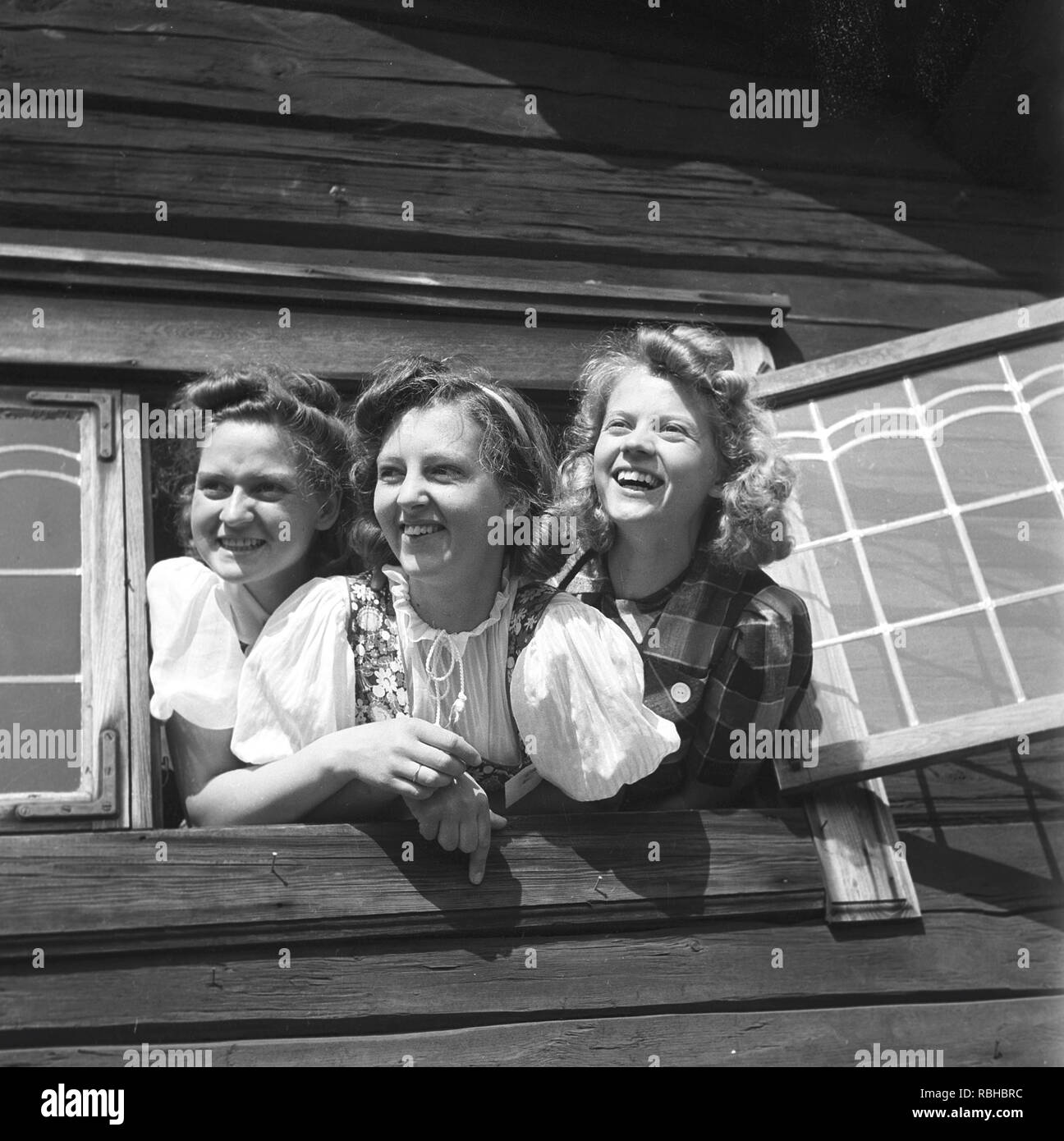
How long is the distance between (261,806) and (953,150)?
2.17 m

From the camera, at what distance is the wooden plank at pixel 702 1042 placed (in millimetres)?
2164

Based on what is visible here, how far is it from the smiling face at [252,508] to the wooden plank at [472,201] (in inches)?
21.6

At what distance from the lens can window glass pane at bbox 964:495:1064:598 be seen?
2.60 meters

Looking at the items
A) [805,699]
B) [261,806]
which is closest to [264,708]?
[261,806]

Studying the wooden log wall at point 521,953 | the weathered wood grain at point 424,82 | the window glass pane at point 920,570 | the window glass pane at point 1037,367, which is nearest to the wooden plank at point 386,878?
the wooden log wall at point 521,953

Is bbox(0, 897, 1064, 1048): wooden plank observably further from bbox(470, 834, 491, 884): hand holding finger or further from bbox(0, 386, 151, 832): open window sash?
bbox(0, 386, 151, 832): open window sash

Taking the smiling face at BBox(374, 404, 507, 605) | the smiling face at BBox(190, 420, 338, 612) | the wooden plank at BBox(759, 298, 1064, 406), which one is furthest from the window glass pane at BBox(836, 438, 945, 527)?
the smiling face at BBox(190, 420, 338, 612)

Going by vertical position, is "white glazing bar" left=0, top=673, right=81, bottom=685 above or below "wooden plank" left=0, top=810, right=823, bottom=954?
above

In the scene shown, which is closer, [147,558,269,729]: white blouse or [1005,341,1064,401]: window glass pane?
[147,558,269,729]: white blouse

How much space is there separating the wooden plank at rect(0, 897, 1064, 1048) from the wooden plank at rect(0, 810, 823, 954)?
5 centimetres

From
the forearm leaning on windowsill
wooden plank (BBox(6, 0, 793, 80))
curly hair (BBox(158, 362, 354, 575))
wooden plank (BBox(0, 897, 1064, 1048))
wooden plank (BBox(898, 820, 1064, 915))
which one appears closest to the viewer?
wooden plank (BBox(0, 897, 1064, 1048))

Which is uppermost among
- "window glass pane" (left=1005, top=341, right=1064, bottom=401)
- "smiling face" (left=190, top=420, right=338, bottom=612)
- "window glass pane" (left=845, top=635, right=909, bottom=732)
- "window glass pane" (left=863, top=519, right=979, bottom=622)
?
"window glass pane" (left=1005, top=341, right=1064, bottom=401)

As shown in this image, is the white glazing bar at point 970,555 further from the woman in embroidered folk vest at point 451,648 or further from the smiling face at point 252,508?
the smiling face at point 252,508

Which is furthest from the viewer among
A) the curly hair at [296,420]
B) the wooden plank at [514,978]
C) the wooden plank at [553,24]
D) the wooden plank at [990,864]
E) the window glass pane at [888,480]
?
the wooden plank at [553,24]
